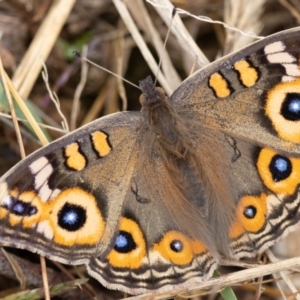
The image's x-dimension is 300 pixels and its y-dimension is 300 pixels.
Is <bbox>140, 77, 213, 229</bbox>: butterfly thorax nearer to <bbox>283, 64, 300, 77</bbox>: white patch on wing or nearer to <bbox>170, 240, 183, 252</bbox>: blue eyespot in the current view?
<bbox>170, 240, 183, 252</bbox>: blue eyespot

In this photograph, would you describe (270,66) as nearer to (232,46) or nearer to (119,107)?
(232,46)

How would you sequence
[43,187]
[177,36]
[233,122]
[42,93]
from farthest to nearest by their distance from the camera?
1. [42,93]
2. [177,36]
3. [233,122]
4. [43,187]

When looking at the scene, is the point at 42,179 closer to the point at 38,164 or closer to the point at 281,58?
the point at 38,164

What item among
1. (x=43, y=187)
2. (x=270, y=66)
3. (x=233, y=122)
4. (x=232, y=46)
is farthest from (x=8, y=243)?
(x=232, y=46)

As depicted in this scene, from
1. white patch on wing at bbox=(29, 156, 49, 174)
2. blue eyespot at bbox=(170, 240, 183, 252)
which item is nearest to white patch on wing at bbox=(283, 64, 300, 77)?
blue eyespot at bbox=(170, 240, 183, 252)

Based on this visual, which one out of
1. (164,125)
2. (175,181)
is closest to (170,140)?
(164,125)

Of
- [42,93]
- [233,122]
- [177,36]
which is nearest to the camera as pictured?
[233,122]
